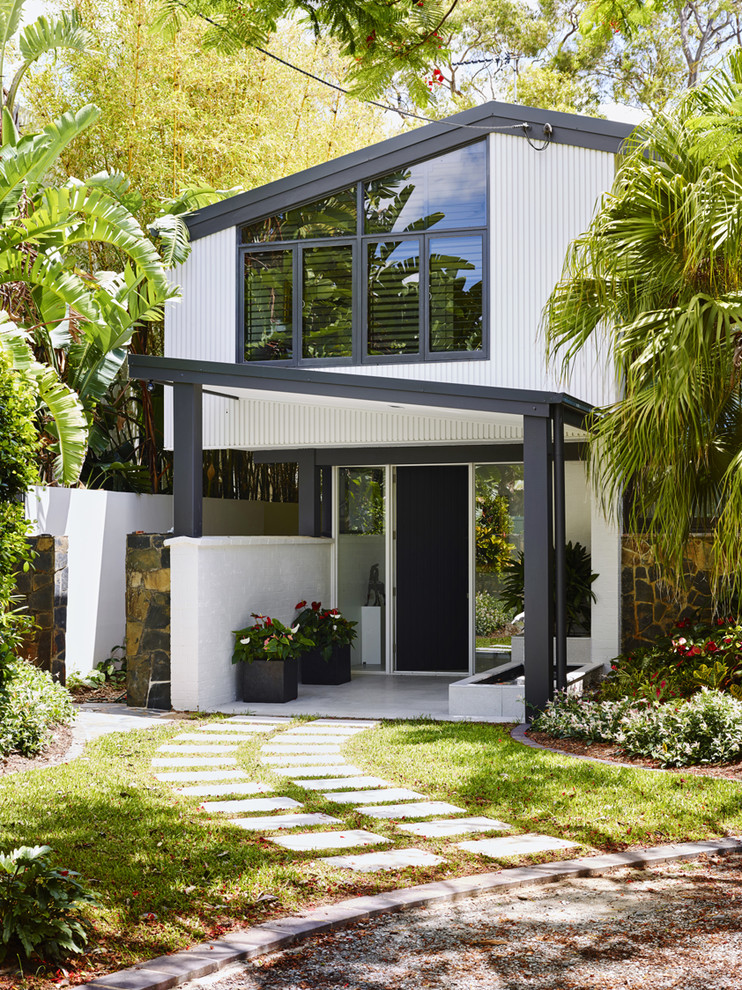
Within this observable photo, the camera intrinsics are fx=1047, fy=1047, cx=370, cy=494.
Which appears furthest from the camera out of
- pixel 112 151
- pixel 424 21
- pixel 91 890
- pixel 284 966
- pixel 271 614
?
pixel 112 151

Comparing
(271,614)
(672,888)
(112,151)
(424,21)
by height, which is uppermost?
(112,151)

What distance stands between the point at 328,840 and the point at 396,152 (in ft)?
28.6

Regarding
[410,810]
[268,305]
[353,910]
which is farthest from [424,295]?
[353,910]

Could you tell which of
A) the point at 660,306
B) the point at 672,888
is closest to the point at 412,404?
the point at 660,306

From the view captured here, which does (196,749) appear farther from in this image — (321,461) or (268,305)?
(268,305)

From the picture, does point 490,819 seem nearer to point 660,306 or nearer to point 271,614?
point 660,306

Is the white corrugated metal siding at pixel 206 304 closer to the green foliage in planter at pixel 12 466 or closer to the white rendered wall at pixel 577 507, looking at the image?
the white rendered wall at pixel 577 507

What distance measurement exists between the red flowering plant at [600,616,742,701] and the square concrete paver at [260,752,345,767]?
2655 millimetres

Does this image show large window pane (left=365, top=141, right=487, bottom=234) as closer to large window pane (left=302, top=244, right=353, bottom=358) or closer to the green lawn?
large window pane (left=302, top=244, right=353, bottom=358)

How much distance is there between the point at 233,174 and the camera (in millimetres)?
15789

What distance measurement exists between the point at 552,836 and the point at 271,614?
6.10m

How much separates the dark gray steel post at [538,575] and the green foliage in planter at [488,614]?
334 centimetres

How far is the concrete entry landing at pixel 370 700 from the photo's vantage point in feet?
33.2

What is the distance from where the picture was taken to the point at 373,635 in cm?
1335
